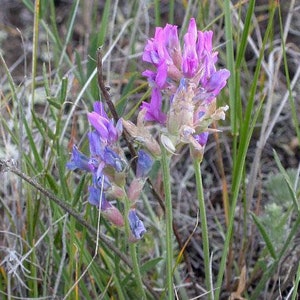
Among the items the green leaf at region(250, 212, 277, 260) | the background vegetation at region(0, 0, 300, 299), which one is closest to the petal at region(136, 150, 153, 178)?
the background vegetation at region(0, 0, 300, 299)

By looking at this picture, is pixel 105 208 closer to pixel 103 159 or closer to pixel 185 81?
pixel 103 159

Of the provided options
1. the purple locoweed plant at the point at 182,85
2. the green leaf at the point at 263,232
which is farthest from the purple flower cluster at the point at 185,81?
the green leaf at the point at 263,232

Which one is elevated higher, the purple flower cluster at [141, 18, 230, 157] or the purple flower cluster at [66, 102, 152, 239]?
the purple flower cluster at [141, 18, 230, 157]

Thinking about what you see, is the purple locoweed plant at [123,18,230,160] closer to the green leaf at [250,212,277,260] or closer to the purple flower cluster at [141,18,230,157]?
the purple flower cluster at [141,18,230,157]

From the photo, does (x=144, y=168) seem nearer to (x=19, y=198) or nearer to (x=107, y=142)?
(x=107, y=142)

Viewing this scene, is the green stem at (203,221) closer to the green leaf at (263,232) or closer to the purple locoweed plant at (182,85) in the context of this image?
the purple locoweed plant at (182,85)
